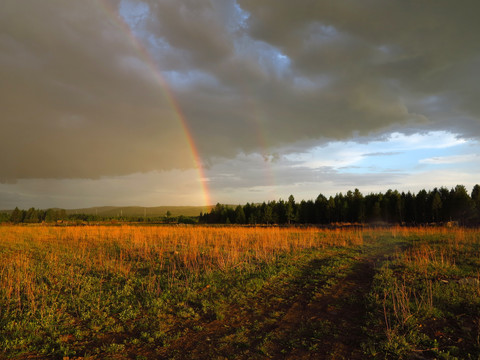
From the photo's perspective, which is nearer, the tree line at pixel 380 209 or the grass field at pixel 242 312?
the grass field at pixel 242 312

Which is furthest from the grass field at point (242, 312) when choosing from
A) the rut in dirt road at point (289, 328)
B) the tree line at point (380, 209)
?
the tree line at point (380, 209)

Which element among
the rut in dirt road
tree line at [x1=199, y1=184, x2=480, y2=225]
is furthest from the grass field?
tree line at [x1=199, y1=184, x2=480, y2=225]

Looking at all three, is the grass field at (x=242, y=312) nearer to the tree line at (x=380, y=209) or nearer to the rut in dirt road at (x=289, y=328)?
the rut in dirt road at (x=289, y=328)

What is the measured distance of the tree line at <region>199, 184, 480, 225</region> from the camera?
47.0 meters

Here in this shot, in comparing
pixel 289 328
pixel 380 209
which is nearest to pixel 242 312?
pixel 289 328

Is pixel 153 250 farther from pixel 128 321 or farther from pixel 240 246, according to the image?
pixel 128 321

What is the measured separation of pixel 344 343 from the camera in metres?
4.97

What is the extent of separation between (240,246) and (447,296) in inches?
440

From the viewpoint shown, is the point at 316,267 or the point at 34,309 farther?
the point at 316,267

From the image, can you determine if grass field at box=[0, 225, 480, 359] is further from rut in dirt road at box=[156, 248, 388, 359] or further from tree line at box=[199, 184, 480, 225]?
tree line at box=[199, 184, 480, 225]

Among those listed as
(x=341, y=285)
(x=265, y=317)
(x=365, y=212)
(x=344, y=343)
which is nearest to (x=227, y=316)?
(x=265, y=317)

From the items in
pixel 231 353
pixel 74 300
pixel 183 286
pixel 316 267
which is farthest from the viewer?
pixel 316 267

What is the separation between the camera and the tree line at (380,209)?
154 feet

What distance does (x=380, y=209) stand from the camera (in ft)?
182
